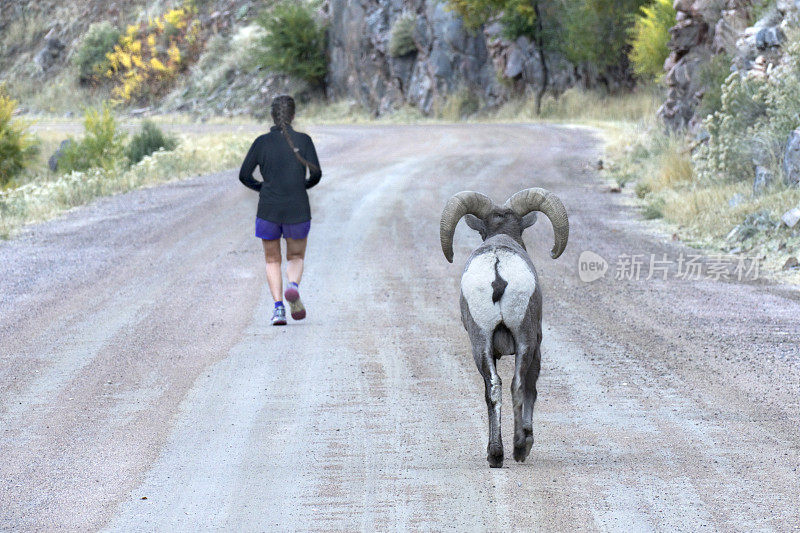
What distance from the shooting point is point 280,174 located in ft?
33.0

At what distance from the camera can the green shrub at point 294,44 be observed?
54125 mm

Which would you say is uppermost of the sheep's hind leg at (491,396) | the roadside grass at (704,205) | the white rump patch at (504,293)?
the white rump patch at (504,293)

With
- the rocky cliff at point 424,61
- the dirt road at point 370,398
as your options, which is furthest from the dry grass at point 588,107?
the dirt road at point 370,398

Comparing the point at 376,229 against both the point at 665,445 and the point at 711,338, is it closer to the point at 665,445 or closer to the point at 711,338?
the point at 711,338

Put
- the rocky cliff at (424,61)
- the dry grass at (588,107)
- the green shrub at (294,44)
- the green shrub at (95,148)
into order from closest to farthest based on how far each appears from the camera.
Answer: the green shrub at (95,148) < the dry grass at (588,107) < the rocky cliff at (424,61) < the green shrub at (294,44)

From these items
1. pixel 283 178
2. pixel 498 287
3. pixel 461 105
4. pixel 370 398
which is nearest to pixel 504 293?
pixel 498 287

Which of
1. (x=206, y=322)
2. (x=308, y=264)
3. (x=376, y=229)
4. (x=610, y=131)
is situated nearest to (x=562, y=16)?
(x=610, y=131)

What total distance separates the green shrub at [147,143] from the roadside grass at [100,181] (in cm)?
51

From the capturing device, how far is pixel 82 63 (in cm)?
6712

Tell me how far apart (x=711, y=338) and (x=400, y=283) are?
3.94m

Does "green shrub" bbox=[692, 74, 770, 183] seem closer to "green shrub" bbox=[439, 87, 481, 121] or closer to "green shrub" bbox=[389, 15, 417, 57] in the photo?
"green shrub" bbox=[439, 87, 481, 121]

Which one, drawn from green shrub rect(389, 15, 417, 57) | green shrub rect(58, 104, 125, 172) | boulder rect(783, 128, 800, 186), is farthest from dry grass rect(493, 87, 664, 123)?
boulder rect(783, 128, 800, 186)

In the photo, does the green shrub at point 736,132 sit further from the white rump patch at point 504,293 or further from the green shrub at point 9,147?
the green shrub at point 9,147

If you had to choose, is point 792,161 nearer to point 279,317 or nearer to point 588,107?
point 279,317
